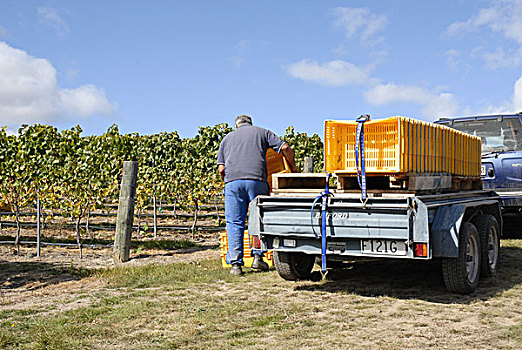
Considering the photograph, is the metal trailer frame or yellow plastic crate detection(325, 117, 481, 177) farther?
yellow plastic crate detection(325, 117, 481, 177)

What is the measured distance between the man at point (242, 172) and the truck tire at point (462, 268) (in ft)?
7.21

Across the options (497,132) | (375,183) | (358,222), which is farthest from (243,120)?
(497,132)

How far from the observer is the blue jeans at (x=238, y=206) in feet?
22.3

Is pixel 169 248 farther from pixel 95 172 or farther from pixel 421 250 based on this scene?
pixel 421 250

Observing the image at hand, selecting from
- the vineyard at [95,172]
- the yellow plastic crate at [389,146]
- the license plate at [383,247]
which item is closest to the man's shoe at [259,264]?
the yellow plastic crate at [389,146]

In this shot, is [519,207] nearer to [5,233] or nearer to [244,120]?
[244,120]

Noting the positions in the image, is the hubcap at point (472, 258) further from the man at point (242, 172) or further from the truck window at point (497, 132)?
the truck window at point (497, 132)

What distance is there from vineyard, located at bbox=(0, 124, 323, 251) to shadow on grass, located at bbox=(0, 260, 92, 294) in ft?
9.06

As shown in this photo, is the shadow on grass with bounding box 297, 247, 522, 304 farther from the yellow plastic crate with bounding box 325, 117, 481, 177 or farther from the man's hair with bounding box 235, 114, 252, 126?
the man's hair with bounding box 235, 114, 252, 126

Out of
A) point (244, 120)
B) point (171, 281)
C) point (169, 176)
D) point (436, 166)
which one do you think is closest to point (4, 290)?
point (171, 281)

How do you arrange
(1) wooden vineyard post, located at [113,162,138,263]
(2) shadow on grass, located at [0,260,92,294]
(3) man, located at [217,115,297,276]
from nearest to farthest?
(3) man, located at [217,115,297,276] → (2) shadow on grass, located at [0,260,92,294] → (1) wooden vineyard post, located at [113,162,138,263]

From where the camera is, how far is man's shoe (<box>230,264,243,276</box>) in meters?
6.84

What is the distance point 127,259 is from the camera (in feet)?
29.5

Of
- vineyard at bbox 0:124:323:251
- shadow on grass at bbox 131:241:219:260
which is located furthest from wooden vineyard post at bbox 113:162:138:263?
vineyard at bbox 0:124:323:251
